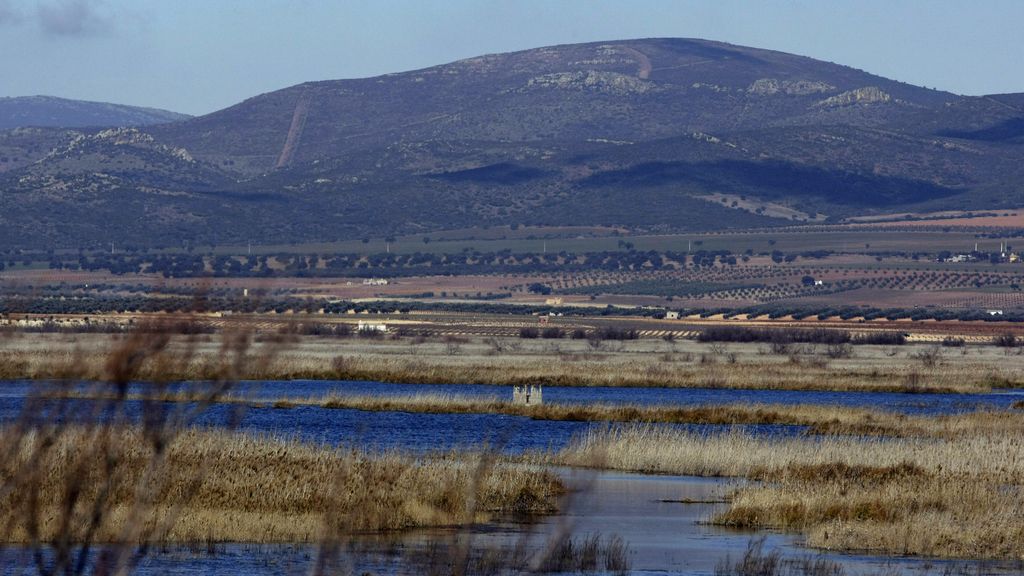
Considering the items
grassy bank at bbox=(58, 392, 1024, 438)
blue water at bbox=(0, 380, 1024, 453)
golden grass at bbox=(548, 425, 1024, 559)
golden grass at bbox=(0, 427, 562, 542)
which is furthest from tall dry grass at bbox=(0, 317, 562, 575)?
grassy bank at bbox=(58, 392, 1024, 438)

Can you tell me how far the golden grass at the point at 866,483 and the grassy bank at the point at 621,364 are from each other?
23117 mm

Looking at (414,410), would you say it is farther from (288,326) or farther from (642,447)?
(288,326)

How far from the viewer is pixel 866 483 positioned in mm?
29828

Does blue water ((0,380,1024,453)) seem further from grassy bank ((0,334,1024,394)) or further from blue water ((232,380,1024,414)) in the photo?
grassy bank ((0,334,1024,394))

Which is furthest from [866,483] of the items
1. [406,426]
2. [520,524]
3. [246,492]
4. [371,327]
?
[371,327]

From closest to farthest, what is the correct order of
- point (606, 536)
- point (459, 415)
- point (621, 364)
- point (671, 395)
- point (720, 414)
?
point (606, 536) < point (720, 414) < point (459, 415) < point (671, 395) < point (621, 364)

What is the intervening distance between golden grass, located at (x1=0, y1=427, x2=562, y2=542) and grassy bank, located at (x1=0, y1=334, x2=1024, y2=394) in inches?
1073

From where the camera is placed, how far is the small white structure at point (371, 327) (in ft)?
376

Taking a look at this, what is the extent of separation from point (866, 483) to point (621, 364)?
55740 mm

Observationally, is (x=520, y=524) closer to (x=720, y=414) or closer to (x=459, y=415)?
(x=720, y=414)

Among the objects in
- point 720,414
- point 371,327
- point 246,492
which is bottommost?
point 371,327

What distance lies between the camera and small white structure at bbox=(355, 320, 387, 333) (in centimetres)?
11456

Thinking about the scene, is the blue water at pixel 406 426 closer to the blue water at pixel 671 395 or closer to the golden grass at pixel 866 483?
the golden grass at pixel 866 483

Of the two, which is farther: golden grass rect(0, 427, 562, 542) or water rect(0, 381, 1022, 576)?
golden grass rect(0, 427, 562, 542)
